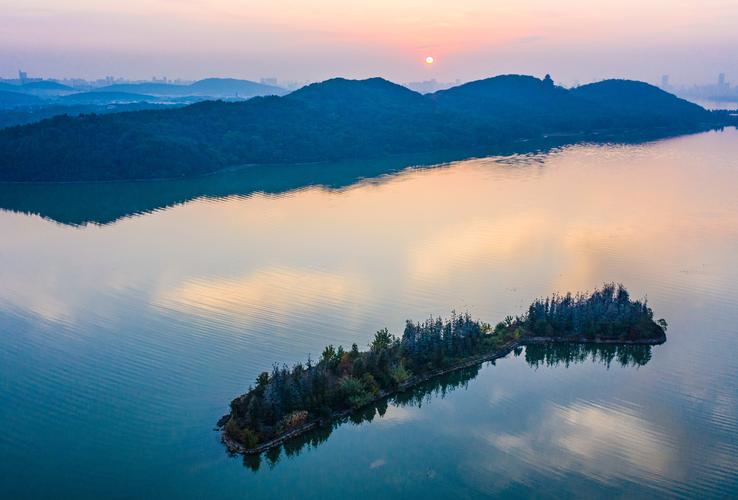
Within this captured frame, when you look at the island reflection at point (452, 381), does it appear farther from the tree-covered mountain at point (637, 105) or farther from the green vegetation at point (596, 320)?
the tree-covered mountain at point (637, 105)

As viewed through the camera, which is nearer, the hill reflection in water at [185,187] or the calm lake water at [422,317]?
the calm lake water at [422,317]

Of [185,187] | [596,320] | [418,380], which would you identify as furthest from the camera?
[185,187]

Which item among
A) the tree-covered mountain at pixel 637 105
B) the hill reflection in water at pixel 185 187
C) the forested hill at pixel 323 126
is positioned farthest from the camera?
the tree-covered mountain at pixel 637 105

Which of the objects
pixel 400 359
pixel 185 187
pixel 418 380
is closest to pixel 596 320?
pixel 418 380

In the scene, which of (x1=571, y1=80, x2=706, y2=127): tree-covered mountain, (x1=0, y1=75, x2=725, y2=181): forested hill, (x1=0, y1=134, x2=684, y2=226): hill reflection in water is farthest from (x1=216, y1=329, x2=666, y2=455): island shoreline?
(x1=571, y1=80, x2=706, y2=127): tree-covered mountain

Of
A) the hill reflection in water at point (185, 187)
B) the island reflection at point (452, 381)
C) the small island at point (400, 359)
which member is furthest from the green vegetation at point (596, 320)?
the hill reflection in water at point (185, 187)

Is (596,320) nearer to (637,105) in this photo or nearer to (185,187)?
(185,187)
